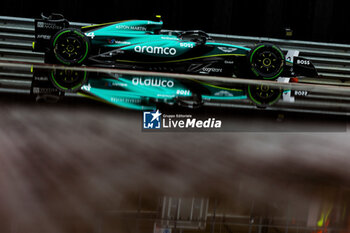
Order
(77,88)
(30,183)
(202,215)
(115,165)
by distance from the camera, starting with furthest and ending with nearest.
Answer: (77,88) → (115,165) → (30,183) → (202,215)

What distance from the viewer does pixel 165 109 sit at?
3.36 meters

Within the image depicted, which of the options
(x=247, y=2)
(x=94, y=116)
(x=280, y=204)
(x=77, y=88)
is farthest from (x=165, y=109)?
(x=247, y=2)

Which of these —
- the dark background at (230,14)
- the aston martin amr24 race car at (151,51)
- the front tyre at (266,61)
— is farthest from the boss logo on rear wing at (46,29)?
the dark background at (230,14)

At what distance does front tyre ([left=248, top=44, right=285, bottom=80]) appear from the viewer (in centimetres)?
745

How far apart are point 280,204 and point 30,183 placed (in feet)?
3.38

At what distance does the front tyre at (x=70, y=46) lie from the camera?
6.90m

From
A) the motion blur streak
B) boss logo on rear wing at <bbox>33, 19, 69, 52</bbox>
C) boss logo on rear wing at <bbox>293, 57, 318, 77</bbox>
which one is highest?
boss logo on rear wing at <bbox>33, 19, 69, 52</bbox>

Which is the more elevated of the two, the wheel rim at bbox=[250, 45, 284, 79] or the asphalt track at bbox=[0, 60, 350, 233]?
the wheel rim at bbox=[250, 45, 284, 79]

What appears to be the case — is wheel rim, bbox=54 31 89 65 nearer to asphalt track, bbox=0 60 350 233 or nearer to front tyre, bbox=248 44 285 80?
front tyre, bbox=248 44 285 80

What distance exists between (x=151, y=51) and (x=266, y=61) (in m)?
2.30

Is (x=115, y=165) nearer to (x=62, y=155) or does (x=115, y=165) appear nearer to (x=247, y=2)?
(x=62, y=155)

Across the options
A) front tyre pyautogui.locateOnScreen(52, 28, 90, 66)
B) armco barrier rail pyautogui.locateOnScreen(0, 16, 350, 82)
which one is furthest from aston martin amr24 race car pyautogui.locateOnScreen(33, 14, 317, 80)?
armco barrier rail pyautogui.locateOnScreen(0, 16, 350, 82)

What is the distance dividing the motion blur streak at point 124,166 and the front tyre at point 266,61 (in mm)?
4738

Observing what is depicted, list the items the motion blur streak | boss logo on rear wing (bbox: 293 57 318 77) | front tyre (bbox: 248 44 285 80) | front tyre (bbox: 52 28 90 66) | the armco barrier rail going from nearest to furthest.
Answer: the motion blur streak, front tyre (bbox: 52 28 90 66), front tyre (bbox: 248 44 285 80), boss logo on rear wing (bbox: 293 57 318 77), the armco barrier rail
